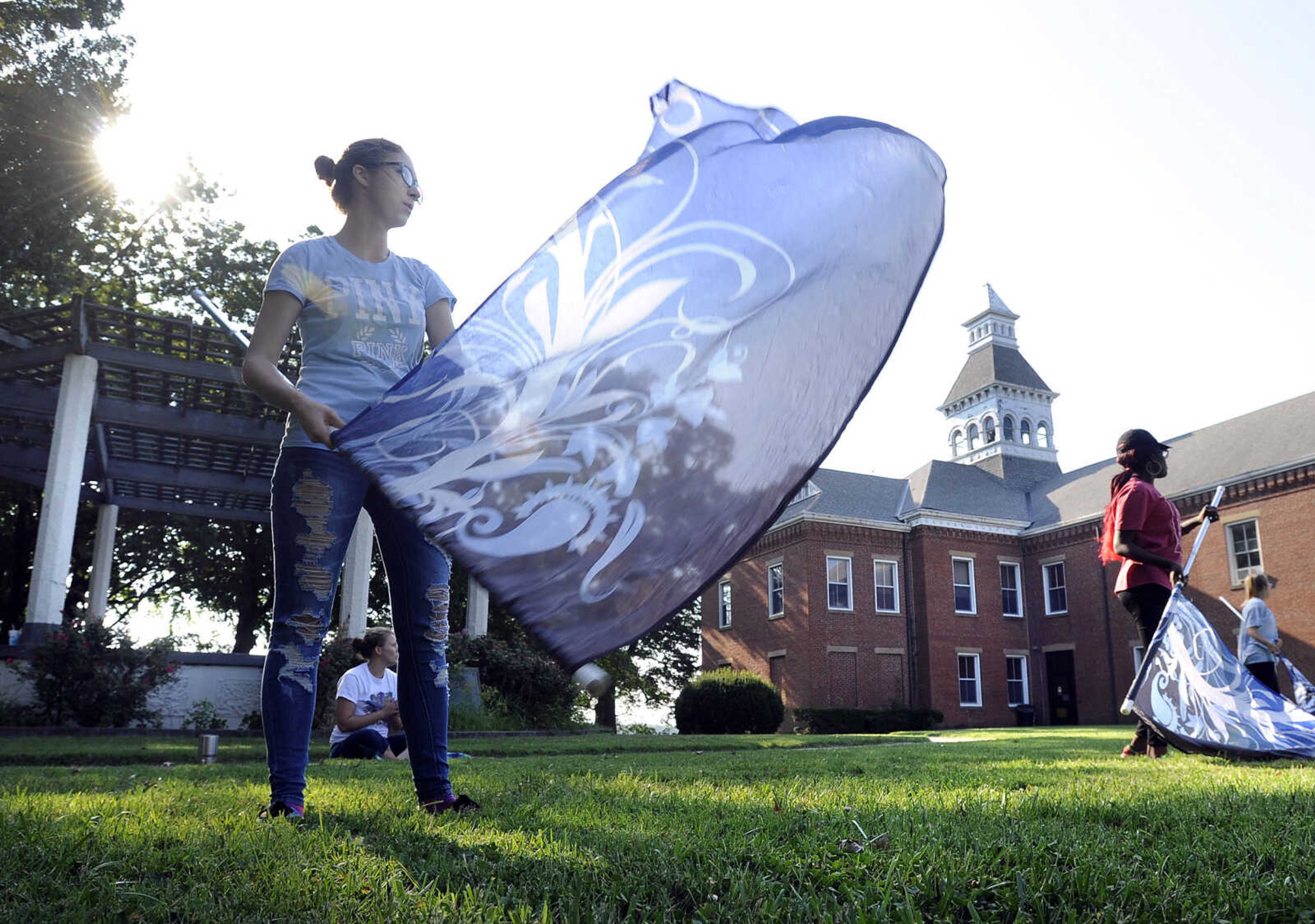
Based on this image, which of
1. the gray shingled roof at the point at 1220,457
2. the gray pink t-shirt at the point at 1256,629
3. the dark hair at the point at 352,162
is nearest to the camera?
the dark hair at the point at 352,162

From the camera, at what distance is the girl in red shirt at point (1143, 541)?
6066 millimetres

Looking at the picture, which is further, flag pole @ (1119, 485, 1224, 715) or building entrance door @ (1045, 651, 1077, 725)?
building entrance door @ (1045, 651, 1077, 725)

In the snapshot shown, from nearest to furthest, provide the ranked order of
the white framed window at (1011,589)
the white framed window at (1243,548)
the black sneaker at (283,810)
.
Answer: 1. the black sneaker at (283,810)
2. the white framed window at (1243,548)
3. the white framed window at (1011,589)

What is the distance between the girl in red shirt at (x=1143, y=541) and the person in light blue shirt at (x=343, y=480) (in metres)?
4.64

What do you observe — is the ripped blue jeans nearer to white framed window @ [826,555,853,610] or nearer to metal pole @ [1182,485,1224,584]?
metal pole @ [1182,485,1224,584]

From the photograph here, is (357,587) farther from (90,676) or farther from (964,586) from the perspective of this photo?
(964,586)

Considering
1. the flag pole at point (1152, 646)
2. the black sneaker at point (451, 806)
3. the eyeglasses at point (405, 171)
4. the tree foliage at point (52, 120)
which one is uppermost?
the tree foliage at point (52, 120)

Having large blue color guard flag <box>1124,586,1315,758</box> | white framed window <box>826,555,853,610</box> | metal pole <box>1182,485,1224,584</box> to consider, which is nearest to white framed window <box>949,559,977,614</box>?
white framed window <box>826,555,853,610</box>

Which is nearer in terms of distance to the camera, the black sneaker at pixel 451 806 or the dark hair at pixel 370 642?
the black sneaker at pixel 451 806

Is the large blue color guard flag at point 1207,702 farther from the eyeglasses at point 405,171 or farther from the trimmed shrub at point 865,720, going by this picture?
the trimmed shrub at point 865,720

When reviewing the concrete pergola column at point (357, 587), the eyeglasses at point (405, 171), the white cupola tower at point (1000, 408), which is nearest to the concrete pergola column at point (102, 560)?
the concrete pergola column at point (357, 587)

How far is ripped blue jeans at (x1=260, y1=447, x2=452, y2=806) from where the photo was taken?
9.93 feet

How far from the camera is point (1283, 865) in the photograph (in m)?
2.14

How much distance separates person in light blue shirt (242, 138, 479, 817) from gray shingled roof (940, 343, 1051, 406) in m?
41.2
